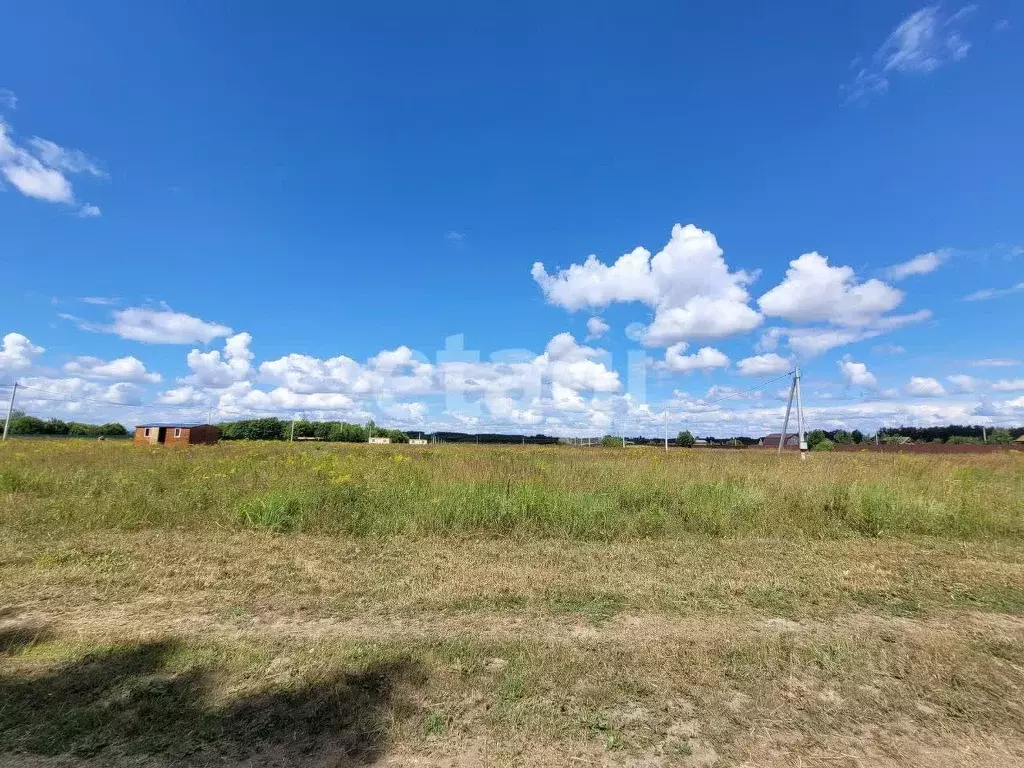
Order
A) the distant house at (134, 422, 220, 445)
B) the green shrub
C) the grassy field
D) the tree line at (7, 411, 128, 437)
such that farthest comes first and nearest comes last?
1. the tree line at (7, 411, 128, 437)
2. the distant house at (134, 422, 220, 445)
3. the green shrub
4. the grassy field

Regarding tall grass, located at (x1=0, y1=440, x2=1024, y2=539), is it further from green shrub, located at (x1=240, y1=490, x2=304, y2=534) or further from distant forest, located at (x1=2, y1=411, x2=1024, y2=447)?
distant forest, located at (x1=2, y1=411, x2=1024, y2=447)

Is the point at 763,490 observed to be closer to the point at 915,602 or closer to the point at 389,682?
the point at 915,602

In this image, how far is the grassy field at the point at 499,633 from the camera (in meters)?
2.46

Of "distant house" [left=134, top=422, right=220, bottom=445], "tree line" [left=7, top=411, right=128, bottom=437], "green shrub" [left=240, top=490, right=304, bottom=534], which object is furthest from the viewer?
"tree line" [left=7, top=411, right=128, bottom=437]

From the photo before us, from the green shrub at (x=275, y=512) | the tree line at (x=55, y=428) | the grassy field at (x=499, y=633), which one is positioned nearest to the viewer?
the grassy field at (x=499, y=633)

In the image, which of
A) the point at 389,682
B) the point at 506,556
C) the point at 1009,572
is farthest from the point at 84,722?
the point at 1009,572

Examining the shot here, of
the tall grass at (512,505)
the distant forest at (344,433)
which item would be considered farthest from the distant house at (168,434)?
the tall grass at (512,505)

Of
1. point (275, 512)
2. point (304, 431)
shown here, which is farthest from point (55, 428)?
point (275, 512)

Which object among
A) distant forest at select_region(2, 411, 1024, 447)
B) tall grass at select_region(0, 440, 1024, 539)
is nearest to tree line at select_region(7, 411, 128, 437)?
distant forest at select_region(2, 411, 1024, 447)

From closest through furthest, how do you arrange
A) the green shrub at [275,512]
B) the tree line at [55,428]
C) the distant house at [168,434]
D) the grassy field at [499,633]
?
the grassy field at [499,633], the green shrub at [275,512], the distant house at [168,434], the tree line at [55,428]

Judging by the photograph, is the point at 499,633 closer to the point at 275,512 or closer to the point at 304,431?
the point at 275,512

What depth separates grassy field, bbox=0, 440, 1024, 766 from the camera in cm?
246

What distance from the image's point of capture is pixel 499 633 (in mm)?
3641

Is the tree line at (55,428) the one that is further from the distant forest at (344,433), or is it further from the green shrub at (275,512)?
the green shrub at (275,512)
